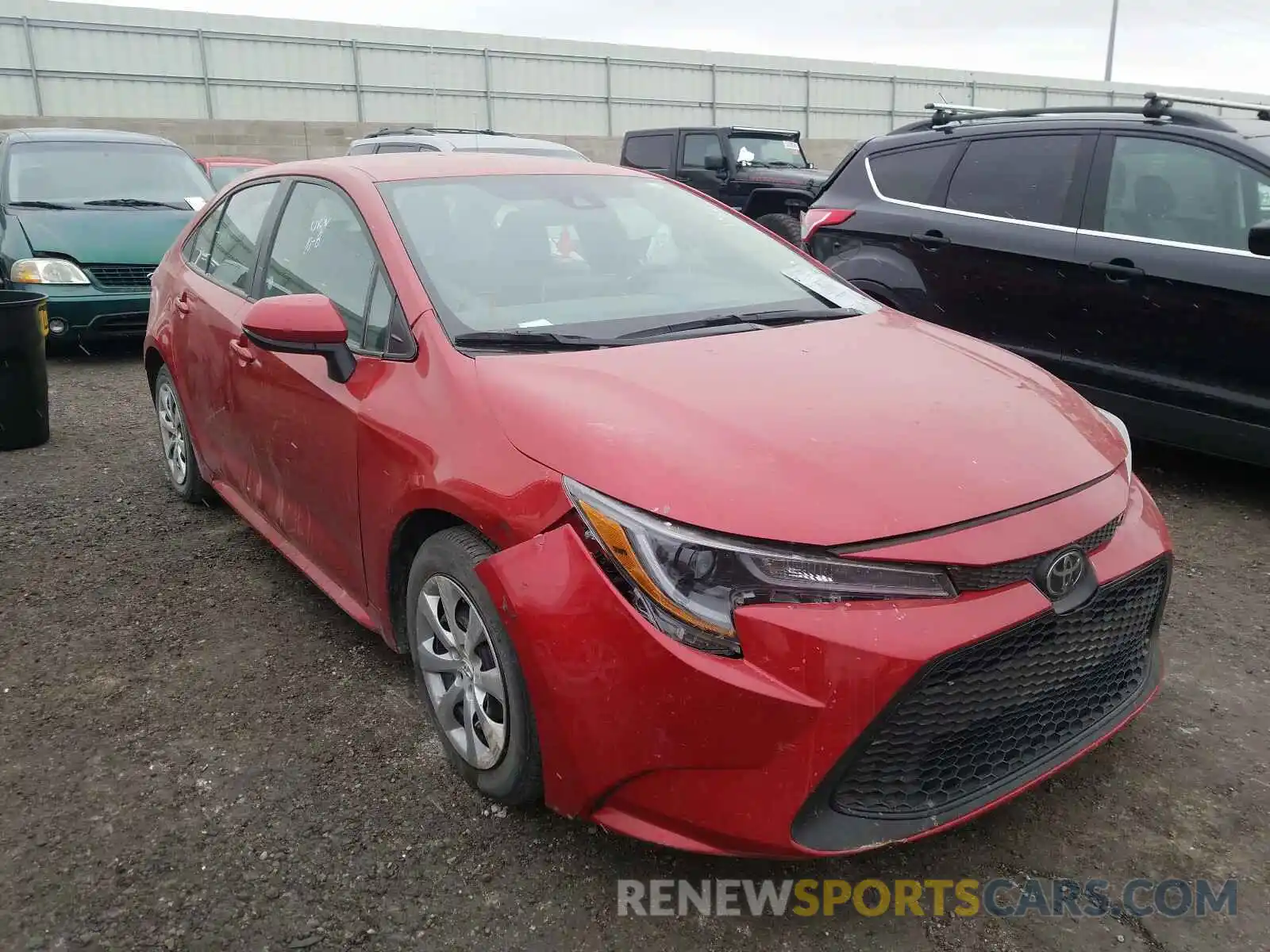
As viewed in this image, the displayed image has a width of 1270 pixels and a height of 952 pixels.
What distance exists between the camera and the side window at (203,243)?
4.37 m

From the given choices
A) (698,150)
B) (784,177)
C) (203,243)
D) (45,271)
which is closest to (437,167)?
(203,243)

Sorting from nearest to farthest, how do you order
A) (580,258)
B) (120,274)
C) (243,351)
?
1. (580,258)
2. (243,351)
3. (120,274)

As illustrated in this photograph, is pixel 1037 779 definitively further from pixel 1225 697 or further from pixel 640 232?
pixel 640 232

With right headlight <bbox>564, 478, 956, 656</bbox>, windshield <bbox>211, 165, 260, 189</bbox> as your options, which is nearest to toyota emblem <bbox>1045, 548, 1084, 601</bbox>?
right headlight <bbox>564, 478, 956, 656</bbox>

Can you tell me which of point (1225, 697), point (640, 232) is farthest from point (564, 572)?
point (1225, 697)

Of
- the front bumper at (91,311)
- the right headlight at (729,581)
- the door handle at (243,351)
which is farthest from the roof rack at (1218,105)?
the front bumper at (91,311)

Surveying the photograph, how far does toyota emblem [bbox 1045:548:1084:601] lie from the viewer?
214 cm

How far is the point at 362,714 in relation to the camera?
3053 mm

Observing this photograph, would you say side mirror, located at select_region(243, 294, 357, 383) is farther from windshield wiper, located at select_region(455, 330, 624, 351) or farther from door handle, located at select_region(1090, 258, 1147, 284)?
door handle, located at select_region(1090, 258, 1147, 284)

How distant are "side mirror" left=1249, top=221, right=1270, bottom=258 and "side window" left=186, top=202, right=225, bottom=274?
13.9 feet

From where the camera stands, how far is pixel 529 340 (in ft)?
9.03

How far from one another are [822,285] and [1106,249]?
2.12 m

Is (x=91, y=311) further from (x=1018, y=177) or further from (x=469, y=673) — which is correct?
(x=469, y=673)

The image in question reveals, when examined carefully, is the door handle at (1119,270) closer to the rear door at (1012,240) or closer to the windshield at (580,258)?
the rear door at (1012,240)
